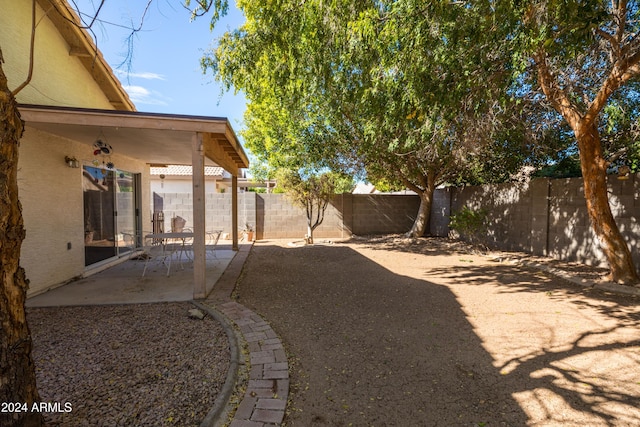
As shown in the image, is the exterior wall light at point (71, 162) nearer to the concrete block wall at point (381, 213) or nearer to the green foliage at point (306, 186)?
the green foliage at point (306, 186)

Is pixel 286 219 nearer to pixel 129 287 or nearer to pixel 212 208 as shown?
pixel 212 208

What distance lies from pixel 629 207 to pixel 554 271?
188cm

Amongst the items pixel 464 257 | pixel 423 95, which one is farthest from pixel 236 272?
pixel 464 257

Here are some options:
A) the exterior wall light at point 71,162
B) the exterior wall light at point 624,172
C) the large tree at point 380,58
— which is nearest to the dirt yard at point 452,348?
the exterior wall light at point 624,172

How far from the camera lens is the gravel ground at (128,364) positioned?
2408 millimetres

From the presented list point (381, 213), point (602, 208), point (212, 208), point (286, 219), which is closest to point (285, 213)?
point (286, 219)

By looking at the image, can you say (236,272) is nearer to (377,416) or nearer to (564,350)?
(377,416)

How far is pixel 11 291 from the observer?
1837 mm

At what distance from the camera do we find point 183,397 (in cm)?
258

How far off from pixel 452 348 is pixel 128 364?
3223 millimetres

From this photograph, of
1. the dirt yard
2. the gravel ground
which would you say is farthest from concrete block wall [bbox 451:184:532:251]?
the gravel ground

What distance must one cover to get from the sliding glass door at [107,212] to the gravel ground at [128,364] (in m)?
2.79

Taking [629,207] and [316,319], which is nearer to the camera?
[316,319]

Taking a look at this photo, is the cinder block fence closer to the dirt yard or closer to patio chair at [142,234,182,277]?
the dirt yard
